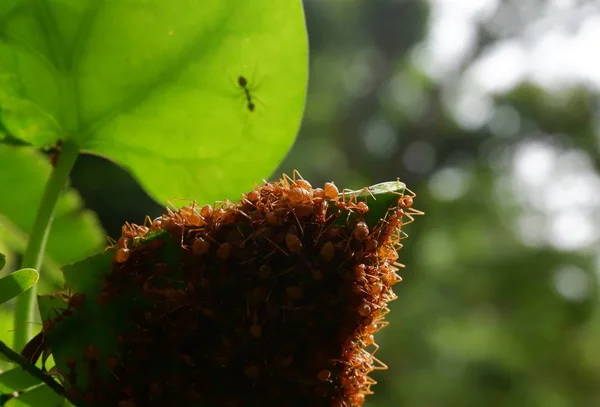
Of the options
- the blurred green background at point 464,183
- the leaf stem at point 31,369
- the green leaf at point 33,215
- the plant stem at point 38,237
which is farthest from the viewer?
the blurred green background at point 464,183

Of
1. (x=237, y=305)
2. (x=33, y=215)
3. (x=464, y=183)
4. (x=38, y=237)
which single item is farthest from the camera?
(x=464, y=183)

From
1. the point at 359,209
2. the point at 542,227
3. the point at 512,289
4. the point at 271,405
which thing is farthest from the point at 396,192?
the point at 542,227

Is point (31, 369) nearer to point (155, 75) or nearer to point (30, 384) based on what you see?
point (30, 384)

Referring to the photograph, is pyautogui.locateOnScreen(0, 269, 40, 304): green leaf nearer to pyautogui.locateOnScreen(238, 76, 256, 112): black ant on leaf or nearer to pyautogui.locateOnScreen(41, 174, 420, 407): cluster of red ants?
pyautogui.locateOnScreen(41, 174, 420, 407): cluster of red ants

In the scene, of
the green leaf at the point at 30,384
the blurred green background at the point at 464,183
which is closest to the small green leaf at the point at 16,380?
the green leaf at the point at 30,384

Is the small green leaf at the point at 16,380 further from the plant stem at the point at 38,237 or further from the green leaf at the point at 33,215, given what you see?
the green leaf at the point at 33,215

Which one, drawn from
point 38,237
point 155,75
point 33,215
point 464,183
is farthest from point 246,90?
point 464,183
